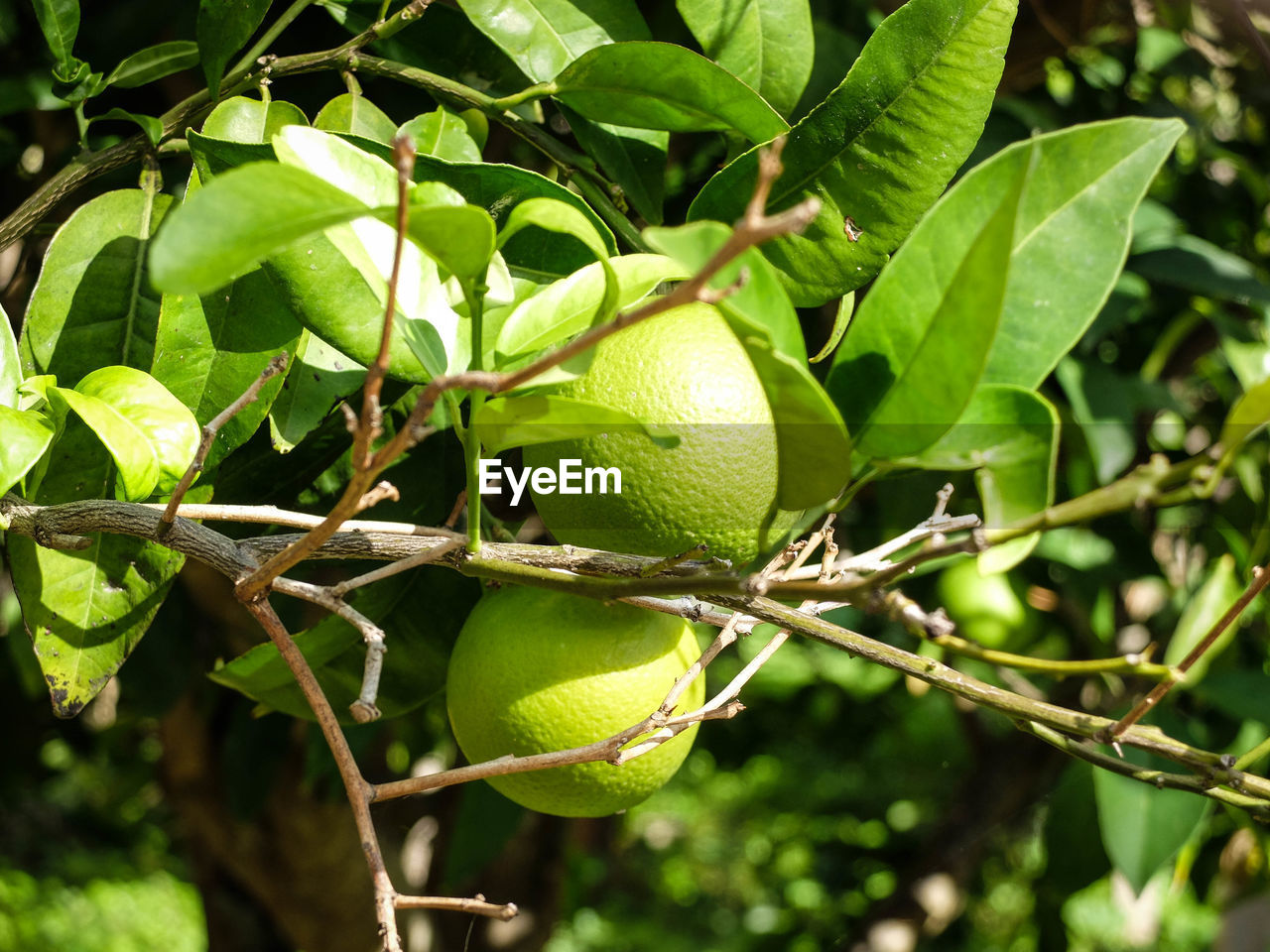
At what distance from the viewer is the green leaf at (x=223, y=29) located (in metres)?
0.58

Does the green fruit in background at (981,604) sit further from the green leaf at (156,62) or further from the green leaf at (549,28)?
the green leaf at (156,62)

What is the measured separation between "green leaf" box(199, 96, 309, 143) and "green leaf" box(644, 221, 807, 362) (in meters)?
0.31

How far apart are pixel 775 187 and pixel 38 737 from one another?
1746 millimetres

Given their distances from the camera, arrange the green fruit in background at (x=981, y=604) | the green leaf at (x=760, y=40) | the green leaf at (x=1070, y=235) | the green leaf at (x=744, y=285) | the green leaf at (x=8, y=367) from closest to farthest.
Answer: the green leaf at (x=744, y=285)
the green leaf at (x=1070, y=235)
the green leaf at (x=8, y=367)
the green leaf at (x=760, y=40)
the green fruit in background at (x=981, y=604)

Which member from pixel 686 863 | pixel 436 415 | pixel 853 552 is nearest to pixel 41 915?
pixel 686 863

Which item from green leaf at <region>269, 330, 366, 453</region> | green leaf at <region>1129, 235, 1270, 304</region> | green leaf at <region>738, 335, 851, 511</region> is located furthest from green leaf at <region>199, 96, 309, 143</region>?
green leaf at <region>1129, 235, 1270, 304</region>

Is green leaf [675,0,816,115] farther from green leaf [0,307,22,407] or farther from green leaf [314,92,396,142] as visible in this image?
green leaf [0,307,22,407]

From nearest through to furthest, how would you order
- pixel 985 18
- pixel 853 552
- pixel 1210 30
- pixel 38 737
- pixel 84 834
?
pixel 985 18 → pixel 853 552 → pixel 1210 30 → pixel 38 737 → pixel 84 834

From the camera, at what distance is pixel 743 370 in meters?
0.49

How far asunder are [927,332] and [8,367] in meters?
0.44

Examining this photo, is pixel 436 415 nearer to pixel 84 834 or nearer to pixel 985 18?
pixel 985 18

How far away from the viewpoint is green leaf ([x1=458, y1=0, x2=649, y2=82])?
64 centimetres

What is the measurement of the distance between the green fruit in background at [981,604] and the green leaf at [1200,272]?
14.6 inches

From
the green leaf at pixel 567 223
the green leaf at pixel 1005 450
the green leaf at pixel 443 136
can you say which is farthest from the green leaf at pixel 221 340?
the green leaf at pixel 1005 450
